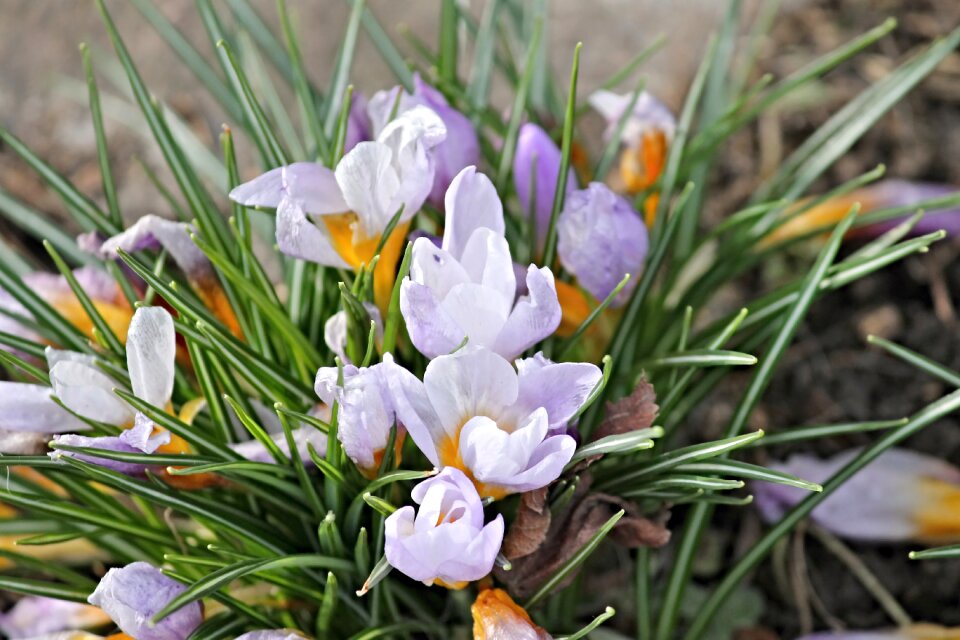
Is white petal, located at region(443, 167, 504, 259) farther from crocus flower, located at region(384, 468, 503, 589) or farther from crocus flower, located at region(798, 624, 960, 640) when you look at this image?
crocus flower, located at region(798, 624, 960, 640)

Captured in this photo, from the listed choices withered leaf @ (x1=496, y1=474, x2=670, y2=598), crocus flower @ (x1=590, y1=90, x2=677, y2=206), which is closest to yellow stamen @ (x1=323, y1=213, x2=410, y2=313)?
withered leaf @ (x1=496, y1=474, x2=670, y2=598)

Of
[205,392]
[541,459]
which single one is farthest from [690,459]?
[205,392]

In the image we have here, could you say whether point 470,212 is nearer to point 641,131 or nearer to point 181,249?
point 181,249

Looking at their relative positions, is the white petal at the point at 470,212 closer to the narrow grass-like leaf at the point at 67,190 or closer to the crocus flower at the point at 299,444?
the crocus flower at the point at 299,444

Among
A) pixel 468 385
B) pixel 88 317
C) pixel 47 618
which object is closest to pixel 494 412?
pixel 468 385

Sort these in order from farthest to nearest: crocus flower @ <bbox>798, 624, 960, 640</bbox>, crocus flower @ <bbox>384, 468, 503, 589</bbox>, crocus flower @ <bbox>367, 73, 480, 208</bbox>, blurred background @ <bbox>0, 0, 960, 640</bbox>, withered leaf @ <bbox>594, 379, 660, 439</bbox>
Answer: blurred background @ <bbox>0, 0, 960, 640</bbox> < crocus flower @ <bbox>798, 624, 960, 640</bbox> < crocus flower @ <bbox>367, 73, 480, 208</bbox> < withered leaf @ <bbox>594, 379, 660, 439</bbox> < crocus flower @ <bbox>384, 468, 503, 589</bbox>

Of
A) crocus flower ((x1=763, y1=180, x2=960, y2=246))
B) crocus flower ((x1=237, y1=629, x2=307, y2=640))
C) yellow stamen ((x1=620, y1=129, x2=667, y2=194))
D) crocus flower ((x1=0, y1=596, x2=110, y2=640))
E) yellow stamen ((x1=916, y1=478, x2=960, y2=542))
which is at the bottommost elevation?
yellow stamen ((x1=916, y1=478, x2=960, y2=542))

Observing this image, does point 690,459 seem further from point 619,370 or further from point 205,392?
point 205,392
